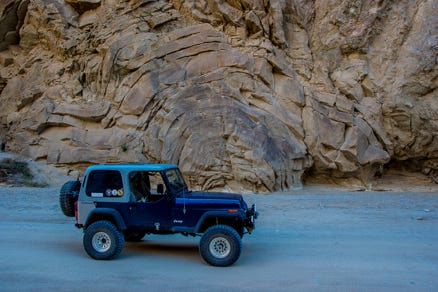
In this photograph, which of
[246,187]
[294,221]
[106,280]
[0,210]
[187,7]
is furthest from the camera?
[187,7]

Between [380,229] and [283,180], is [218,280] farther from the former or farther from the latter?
[283,180]

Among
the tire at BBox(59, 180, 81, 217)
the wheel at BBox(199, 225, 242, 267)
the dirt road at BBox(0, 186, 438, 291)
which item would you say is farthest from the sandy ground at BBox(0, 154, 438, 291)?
the tire at BBox(59, 180, 81, 217)

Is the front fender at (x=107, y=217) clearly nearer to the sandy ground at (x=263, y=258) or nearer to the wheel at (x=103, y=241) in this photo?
the wheel at (x=103, y=241)

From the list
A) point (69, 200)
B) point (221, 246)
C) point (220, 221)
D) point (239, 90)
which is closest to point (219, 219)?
point (220, 221)

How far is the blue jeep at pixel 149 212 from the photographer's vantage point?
627cm

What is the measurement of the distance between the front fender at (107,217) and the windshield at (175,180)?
103 cm

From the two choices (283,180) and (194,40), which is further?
(194,40)

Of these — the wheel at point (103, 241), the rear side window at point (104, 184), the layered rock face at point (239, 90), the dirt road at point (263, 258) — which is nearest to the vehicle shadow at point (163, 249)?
the dirt road at point (263, 258)

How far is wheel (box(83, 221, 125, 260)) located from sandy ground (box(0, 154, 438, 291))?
0.17 m

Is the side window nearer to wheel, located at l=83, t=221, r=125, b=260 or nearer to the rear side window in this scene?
the rear side window

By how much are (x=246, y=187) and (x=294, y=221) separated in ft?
23.1

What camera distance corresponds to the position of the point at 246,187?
685 inches

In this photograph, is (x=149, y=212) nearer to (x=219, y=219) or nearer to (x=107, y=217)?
(x=107, y=217)

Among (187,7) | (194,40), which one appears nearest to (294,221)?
(194,40)
